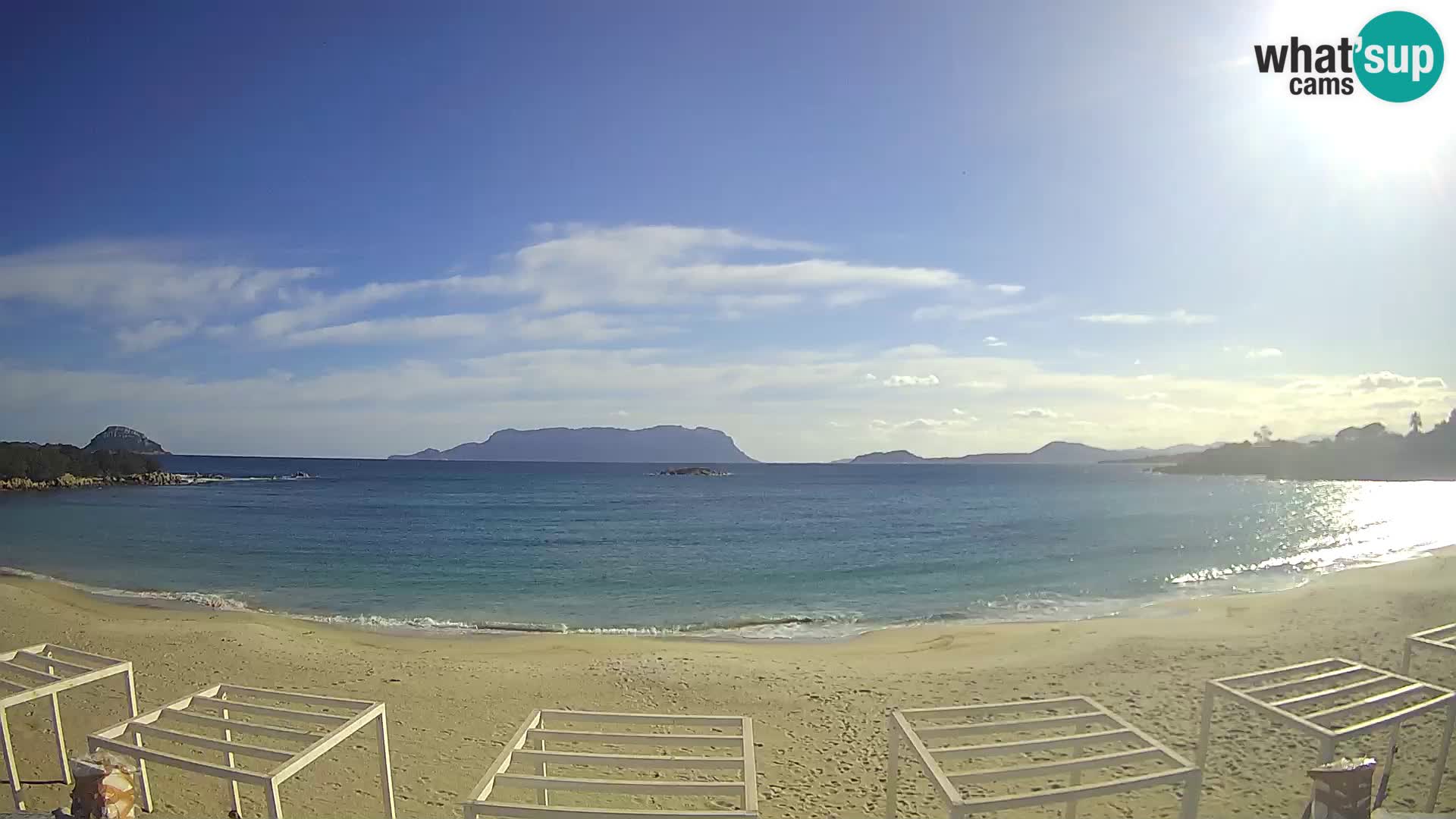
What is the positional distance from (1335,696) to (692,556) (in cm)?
2202

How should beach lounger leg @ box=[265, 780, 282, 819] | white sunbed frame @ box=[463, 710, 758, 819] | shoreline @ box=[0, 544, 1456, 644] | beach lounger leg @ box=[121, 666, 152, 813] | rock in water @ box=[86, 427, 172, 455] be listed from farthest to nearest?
1. rock in water @ box=[86, 427, 172, 455]
2. shoreline @ box=[0, 544, 1456, 644]
3. beach lounger leg @ box=[121, 666, 152, 813]
4. beach lounger leg @ box=[265, 780, 282, 819]
5. white sunbed frame @ box=[463, 710, 758, 819]

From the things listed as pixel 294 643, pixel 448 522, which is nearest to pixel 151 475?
pixel 448 522

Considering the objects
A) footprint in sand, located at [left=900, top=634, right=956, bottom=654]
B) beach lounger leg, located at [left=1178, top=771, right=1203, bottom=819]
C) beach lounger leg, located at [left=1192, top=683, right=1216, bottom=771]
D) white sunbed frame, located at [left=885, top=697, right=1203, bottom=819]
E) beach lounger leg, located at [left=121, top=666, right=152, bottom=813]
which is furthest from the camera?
footprint in sand, located at [left=900, top=634, right=956, bottom=654]

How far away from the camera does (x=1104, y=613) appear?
15305 mm

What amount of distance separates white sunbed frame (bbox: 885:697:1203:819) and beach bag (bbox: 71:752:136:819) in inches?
132

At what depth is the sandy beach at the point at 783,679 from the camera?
6156mm

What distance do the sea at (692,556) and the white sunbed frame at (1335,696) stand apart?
9.06 meters

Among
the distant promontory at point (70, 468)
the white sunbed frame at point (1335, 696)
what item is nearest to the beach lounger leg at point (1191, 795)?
the white sunbed frame at point (1335, 696)

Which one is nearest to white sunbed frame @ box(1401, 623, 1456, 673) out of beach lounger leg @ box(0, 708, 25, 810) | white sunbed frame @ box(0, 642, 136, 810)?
white sunbed frame @ box(0, 642, 136, 810)

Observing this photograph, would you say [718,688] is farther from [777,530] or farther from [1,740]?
[777,530]

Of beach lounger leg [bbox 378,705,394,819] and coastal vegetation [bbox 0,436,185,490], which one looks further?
coastal vegetation [bbox 0,436,185,490]

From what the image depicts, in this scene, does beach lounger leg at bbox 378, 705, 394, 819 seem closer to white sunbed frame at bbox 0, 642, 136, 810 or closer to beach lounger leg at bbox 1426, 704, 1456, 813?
white sunbed frame at bbox 0, 642, 136, 810

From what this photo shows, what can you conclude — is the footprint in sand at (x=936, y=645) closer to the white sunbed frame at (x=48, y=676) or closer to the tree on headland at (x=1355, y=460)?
the white sunbed frame at (x=48, y=676)

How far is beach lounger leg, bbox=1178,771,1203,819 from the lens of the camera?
3.55m
